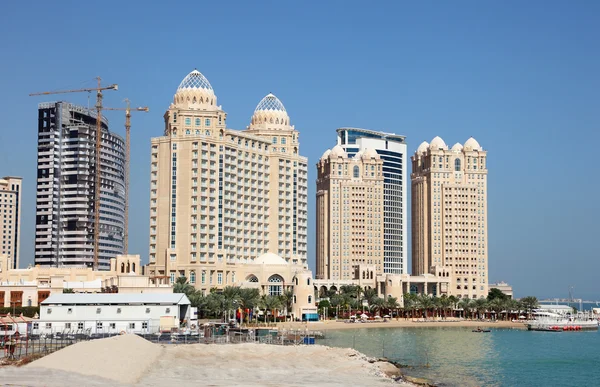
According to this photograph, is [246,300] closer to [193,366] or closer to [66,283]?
[66,283]

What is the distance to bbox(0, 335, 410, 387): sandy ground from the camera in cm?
7488

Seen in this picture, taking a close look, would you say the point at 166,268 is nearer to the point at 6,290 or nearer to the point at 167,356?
the point at 6,290

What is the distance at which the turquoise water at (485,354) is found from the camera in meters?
102

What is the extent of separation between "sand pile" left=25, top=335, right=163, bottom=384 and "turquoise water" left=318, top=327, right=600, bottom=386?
33.1 m

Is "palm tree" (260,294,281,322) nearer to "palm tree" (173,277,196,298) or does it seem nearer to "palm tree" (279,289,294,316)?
"palm tree" (279,289,294,316)

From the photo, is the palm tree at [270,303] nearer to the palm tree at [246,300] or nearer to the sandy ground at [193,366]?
the palm tree at [246,300]

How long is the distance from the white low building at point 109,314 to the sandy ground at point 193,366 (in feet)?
57.2

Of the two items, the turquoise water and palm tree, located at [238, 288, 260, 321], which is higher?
palm tree, located at [238, 288, 260, 321]

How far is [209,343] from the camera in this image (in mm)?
104000

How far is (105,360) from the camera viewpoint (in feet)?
258

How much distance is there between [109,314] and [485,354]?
2282 inches

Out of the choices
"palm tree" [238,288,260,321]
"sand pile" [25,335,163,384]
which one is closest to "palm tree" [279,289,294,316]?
"palm tree" [238,288,260,321]

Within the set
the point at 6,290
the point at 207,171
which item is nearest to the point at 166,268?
the point at 207,171

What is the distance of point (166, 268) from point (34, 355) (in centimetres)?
11027
